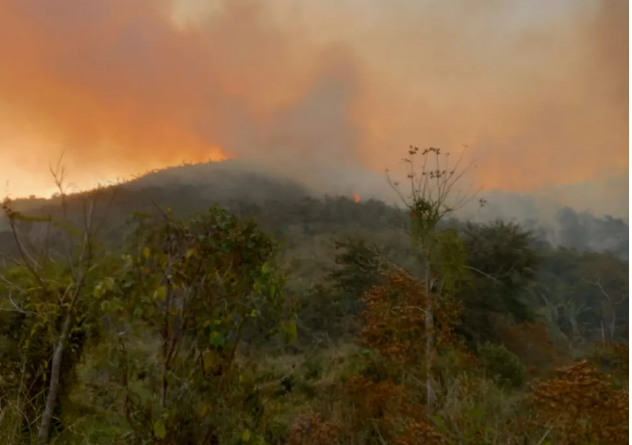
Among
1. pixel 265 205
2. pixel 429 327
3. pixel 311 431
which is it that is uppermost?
pixel 265 205

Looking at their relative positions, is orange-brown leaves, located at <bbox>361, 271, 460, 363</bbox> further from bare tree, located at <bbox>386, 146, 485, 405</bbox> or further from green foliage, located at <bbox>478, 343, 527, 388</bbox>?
green foliage, located at <bbox>478, 343, 527, 388</bbox>

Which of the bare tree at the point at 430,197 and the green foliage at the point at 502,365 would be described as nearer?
the green foliage at the point at 502,365

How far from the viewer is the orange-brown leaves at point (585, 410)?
1874 mm

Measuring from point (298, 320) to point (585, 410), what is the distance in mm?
1175

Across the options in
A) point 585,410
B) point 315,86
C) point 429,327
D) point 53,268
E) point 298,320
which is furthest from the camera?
point 315,86

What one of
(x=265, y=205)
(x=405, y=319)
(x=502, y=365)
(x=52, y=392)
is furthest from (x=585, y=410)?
(x=52, y=392)

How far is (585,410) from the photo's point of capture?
1880 millimetres

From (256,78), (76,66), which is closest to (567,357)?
(256,78)

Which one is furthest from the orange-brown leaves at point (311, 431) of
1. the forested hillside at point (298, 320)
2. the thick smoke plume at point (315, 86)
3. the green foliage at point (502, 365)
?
the thick smoke plume at point (315, 86)

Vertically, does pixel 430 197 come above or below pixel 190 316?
above

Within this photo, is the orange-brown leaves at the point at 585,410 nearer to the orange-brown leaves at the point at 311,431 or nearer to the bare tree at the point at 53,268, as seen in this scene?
the orange-brown leaves at the point at 311,431

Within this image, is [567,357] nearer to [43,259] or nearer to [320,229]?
[320,229]

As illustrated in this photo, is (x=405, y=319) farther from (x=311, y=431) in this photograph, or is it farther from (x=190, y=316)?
(x=190, y=316)

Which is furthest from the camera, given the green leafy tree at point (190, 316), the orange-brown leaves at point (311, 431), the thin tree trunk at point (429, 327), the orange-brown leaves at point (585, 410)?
the thin tree trunk at point (429, 327)
